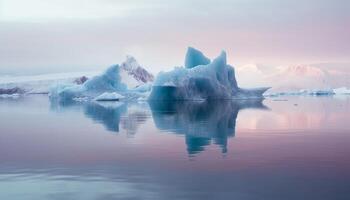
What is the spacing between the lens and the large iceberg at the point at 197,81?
30.0m

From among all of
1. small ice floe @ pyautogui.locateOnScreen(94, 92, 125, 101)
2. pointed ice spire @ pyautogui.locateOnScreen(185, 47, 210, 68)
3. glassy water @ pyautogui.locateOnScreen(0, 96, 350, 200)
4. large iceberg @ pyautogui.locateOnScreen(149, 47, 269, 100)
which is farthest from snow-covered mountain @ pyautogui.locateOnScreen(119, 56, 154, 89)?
glassy water @ pyautogui.locateOnScreen(0, 96, 350, 200)

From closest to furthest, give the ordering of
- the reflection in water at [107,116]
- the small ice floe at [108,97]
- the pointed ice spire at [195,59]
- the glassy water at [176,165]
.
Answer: the glassy water at [176,165] < the reflection in water at [107,116] < the pointed ice spire at [195,59] < the small ice floe at [108,97]

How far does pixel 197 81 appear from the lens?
31.7 m

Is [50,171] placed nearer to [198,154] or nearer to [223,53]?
[198,154]

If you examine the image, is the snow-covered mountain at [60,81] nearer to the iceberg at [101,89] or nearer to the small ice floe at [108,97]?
the iceberg at [101,89]

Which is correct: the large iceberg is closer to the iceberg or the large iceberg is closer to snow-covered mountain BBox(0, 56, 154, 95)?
the iceberg

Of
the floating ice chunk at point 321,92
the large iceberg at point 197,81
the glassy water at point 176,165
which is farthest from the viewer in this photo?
the floating ice chunk at point 321,92

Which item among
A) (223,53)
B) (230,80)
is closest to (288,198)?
(223,53)

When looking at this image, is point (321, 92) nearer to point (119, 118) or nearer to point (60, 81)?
point (60, 81)

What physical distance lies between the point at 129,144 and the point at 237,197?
4.56 meters

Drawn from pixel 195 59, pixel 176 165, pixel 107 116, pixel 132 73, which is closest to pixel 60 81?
pixel 132 73

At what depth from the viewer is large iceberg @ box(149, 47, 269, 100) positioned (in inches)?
1179

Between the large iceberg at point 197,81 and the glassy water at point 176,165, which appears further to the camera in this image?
the large iceberg at point 197,81

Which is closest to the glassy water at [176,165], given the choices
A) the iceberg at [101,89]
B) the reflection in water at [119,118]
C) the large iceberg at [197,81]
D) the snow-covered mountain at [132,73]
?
the reflection in water at [119,118]
